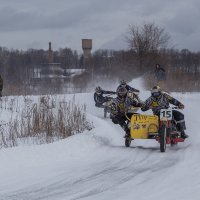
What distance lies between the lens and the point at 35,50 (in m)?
92.5

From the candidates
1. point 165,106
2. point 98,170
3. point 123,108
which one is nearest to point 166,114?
point 165,106

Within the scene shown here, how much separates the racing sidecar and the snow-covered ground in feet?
0.90

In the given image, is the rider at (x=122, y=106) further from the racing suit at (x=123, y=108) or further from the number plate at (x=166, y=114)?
the number plate at (x=166, y=114)

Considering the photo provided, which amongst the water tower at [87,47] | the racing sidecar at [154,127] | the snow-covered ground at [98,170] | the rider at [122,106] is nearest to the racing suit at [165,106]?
the racing sidecar at [154,127]

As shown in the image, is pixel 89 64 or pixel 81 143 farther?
pixel 89 64

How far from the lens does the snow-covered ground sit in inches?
317

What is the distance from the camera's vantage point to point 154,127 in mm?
13648

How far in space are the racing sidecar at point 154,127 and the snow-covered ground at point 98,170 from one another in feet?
0.90

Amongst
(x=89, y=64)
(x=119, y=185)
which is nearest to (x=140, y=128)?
(x=119, y=185)

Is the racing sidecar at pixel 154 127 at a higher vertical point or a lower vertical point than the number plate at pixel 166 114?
lower

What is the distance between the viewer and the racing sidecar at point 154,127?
43.4 ft

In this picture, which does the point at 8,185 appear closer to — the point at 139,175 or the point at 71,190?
the point at 71,190

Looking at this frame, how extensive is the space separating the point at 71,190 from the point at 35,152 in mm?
3693

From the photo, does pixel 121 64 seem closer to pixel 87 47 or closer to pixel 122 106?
pixel 87 47
